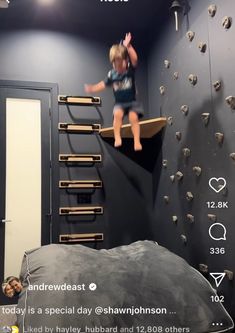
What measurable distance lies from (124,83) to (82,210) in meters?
0.80

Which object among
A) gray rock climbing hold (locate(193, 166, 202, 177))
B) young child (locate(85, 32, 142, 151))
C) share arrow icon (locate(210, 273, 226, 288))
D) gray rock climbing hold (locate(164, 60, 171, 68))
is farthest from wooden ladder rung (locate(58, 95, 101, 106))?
share arrow icon (locate(210, 273, 226, 288))

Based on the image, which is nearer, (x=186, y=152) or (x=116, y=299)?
(x=116, y=299)

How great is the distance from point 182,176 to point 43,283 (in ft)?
2.45

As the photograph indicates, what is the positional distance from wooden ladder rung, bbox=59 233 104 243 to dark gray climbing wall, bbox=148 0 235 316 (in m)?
0.32

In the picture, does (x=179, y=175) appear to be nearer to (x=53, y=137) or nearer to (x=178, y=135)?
(x=178, y=135)

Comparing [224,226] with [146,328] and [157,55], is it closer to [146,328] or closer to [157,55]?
[146,328]

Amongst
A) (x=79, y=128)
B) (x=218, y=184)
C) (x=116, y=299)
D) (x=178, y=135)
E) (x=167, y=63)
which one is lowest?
(x=116, y=299)

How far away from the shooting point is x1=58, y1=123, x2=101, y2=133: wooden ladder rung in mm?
1653

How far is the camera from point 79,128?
66.9 inches

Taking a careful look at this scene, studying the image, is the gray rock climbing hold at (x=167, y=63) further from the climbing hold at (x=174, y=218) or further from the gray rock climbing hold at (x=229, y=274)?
the gray rock climbing hold at (x=229, y=274)

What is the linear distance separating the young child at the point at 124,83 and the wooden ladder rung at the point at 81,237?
2.06ft

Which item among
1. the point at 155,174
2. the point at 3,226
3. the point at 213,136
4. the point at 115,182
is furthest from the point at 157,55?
the point at 3,226

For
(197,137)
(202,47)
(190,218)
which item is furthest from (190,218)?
(202,47)

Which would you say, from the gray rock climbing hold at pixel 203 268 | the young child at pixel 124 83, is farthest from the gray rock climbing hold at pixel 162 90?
the gray rock climbing hold at pixel 203 268
